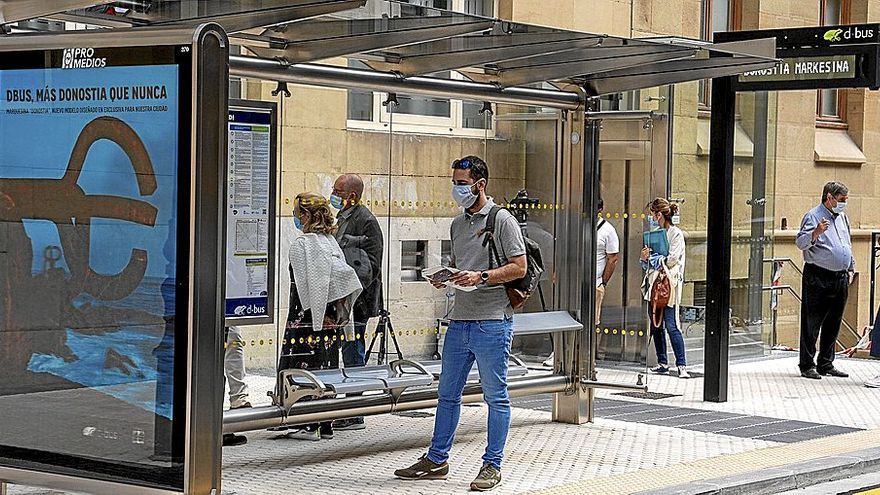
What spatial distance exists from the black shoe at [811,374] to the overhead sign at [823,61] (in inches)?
150

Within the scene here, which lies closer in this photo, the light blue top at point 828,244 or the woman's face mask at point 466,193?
the woman's face mask at point 466,193

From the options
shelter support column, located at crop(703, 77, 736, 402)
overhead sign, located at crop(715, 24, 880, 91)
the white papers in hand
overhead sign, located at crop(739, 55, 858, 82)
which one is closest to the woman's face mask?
the white papers in hand

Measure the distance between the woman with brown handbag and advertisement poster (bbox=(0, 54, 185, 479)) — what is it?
8.32 meters

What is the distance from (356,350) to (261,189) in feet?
4.82

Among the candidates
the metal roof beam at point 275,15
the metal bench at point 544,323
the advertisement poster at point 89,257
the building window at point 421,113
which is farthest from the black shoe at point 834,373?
the advertisement poster at point 89,257

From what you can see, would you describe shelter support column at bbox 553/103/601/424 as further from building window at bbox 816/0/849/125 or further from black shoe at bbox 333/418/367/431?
→ building window at bbox 816/0/849/125

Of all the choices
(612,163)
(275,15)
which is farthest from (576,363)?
(275,15)

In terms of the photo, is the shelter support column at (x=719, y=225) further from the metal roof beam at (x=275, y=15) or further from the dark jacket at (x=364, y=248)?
the metal roof beam at (x=275, y=15)

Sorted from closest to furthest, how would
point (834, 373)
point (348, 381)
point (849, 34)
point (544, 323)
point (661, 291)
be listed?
point (348, 381)
point (544, 323)
point (849, 34)
point (661, 291)
point (834, 373)

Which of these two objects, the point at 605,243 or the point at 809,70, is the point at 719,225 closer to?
the point at 605,243

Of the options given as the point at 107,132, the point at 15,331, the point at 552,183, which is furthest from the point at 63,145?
the point at 552,183

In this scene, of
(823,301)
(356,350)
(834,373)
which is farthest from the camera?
(834,373)

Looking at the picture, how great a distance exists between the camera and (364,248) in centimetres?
1044

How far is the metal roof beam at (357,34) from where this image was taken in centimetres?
924
